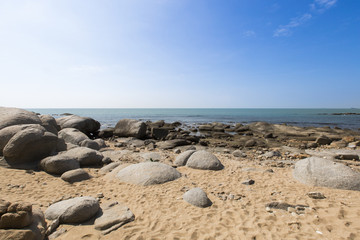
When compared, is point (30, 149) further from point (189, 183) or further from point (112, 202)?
point (189, 183)

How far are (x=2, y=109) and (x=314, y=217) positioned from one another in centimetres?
1578

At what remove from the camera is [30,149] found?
7324 millimetres

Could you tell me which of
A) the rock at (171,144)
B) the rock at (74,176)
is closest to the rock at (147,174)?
the rock at (74,176)

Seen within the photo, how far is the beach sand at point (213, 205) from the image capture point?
3.58 metres

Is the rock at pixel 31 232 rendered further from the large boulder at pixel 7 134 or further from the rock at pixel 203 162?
the large boulder at pixel 7 134

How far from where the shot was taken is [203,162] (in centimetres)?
792

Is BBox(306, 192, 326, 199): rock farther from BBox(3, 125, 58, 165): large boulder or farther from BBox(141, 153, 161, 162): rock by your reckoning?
BBox(3, 125, 58, 165): large boulder

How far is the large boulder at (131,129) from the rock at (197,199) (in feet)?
43.0

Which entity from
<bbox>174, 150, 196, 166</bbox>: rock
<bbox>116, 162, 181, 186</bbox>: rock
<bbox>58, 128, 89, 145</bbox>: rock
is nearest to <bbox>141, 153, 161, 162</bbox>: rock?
<bbox>174, 150, 196, 166</bbox>: rock

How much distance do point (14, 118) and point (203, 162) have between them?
10.1 m

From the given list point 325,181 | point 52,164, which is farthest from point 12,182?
point 325,181

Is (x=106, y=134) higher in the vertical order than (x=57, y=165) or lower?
lower

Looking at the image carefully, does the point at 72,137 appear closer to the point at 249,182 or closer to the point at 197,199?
the point at 197,199

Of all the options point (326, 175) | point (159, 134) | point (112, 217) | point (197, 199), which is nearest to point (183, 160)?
point (197, 199)
